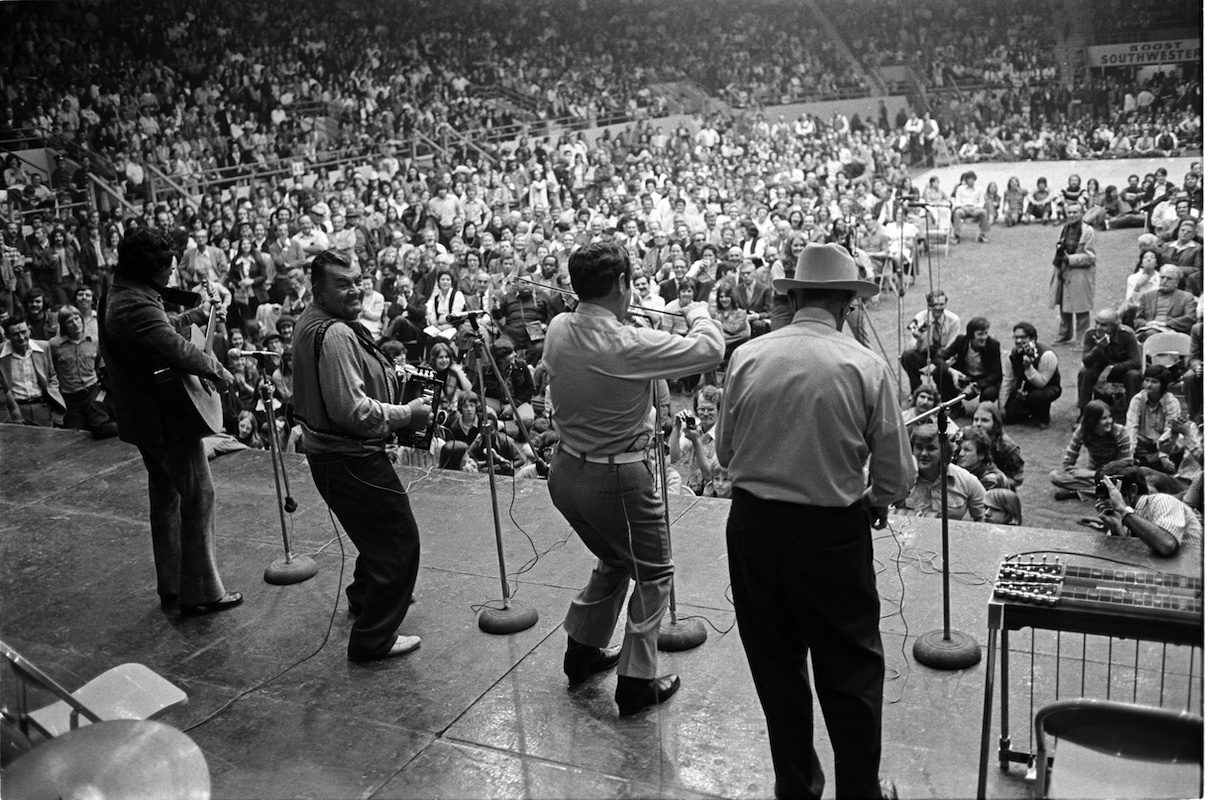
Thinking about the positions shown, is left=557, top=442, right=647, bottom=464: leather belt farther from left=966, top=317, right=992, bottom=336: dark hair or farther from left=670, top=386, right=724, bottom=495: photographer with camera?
left=966, top=317, right=992, bottom=336: dark hair

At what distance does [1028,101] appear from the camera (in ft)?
68.2

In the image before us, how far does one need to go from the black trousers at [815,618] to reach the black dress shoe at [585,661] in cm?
86

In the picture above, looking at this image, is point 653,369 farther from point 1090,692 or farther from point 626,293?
point 1090,692

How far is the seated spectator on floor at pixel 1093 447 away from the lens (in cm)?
670

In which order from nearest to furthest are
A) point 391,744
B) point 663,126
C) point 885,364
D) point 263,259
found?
point 885,364, point 391,744, point 263,259, point 663,126

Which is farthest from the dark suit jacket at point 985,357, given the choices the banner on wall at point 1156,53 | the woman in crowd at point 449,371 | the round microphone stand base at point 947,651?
the banner on wall at point 1156,53

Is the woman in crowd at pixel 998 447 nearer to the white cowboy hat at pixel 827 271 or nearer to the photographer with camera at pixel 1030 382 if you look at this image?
the photographer with camera at pixel 1030 382

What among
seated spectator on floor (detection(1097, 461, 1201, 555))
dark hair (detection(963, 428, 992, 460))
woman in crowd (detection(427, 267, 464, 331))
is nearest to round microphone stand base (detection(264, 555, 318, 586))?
seated spectator on floor (detection(1097, 461, 1201, 555))

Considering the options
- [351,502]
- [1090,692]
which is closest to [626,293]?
[351,502]

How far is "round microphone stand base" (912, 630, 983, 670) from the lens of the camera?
11.2 feet

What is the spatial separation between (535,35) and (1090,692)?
23.6 metres

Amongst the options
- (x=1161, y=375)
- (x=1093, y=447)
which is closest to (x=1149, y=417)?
(x=1161, y=375)

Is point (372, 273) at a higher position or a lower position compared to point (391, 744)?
higher

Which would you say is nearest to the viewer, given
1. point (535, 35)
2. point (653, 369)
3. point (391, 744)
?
point (653, 369)
